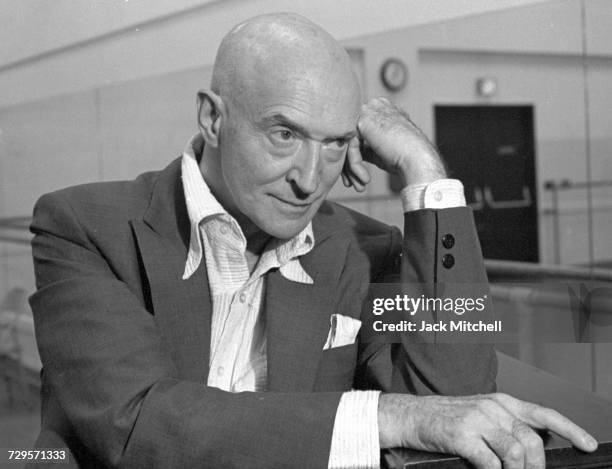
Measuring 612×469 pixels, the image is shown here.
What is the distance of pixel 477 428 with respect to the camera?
786 millimetres

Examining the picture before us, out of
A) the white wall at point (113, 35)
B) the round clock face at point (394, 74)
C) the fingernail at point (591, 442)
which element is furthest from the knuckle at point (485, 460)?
the round clock face at point (394, 74)

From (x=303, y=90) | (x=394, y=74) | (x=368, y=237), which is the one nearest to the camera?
(x=303, y=90)

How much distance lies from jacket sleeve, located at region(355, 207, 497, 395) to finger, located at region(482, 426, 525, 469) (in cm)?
27

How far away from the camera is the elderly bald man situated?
0.84m

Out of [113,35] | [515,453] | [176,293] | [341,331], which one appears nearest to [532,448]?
[515,453]

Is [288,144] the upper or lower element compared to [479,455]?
upper

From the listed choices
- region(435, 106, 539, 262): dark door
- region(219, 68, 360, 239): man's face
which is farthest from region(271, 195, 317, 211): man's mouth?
region(435, 106, 539, 262): dark door

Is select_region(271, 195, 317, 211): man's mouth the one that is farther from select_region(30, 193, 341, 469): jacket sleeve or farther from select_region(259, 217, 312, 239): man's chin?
select_region(30, 193, 341, 469): jacket sleeve

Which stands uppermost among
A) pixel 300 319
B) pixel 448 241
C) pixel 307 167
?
pixel 307 167

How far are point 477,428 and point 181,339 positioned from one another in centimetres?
47

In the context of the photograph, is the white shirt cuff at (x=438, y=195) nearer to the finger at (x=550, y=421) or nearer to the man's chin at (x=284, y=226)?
the man's chin at (x=284, y=226)

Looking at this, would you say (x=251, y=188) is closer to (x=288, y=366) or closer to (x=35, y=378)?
(x=288, y=366)

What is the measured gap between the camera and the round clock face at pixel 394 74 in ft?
11.5

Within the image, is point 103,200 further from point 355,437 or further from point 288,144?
point 355,437
